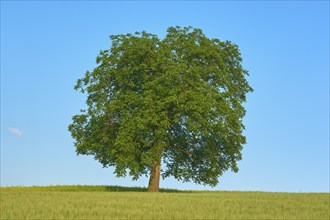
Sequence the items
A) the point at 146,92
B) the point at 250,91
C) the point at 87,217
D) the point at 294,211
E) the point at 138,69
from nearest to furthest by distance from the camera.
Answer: the point at 87,217 < the point at 294,211 < the point at 146,92 < the point at 138,69 < the point at 250,91

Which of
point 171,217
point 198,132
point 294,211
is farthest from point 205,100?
point 171,217

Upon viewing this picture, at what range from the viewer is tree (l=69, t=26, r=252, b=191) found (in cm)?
3847

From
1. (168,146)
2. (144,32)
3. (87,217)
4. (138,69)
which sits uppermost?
(144,32)

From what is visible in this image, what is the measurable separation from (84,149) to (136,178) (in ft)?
18.2

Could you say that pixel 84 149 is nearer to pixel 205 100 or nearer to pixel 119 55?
pixel 119 55

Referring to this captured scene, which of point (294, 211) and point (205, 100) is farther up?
point (205, 100)

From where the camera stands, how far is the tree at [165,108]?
1515 inches

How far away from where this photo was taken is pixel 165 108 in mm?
38969

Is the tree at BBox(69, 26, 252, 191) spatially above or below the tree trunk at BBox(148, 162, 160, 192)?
above

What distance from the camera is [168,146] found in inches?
1651

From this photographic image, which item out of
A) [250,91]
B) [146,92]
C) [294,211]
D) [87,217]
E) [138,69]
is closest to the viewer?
[87,217]

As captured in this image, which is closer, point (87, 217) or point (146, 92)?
point (87, 217)

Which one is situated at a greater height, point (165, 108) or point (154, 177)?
point (165, 108)

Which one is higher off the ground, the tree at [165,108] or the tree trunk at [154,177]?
the tree at [165,108]
